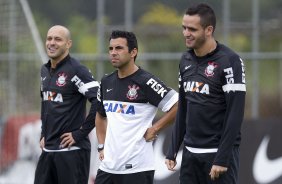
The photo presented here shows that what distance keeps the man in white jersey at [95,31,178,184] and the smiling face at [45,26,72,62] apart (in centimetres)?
121

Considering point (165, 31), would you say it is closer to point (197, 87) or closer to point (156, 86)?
point (156, 86)

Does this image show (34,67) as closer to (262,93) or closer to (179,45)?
(179,45)

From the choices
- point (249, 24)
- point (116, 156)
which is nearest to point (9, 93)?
point (249, 24)

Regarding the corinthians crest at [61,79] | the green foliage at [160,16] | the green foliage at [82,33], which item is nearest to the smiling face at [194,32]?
the corinthians crest at [61,79]

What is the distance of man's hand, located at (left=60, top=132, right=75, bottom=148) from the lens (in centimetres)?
1012

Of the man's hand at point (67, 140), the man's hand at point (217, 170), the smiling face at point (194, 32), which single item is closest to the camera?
the man's hand at point (217, 170)

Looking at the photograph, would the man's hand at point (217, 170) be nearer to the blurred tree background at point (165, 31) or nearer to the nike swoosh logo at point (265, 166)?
the nike swoosh logo at point (265, 166)

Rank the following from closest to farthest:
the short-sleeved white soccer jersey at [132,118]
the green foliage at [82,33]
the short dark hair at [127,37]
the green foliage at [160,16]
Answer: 1. the short-sleeved white soccer jersey at [132,118]
2. the short dark hair at [127,37]
3. the green foliage at [160,16]
4. the green foliage at [82,33]

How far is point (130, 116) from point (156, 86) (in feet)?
1.20

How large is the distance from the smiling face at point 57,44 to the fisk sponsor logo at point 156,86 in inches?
59.1

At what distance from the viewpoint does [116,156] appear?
907 cm

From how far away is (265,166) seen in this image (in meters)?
11.8

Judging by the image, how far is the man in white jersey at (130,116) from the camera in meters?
9.06

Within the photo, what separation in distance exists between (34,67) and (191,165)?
8.76 metres
